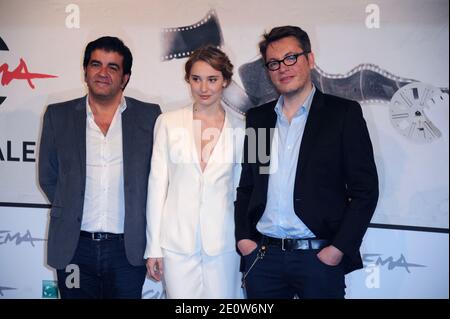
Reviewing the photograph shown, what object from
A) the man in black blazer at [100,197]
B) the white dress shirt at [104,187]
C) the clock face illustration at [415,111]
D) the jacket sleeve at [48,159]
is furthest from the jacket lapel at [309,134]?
the jacket sleeve at [48,159]

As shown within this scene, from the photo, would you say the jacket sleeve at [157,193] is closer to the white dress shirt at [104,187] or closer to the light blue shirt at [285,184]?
the white dress shirt at [104,187]

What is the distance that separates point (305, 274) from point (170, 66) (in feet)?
5.28

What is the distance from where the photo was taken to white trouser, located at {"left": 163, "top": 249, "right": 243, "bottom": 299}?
259 centimetres

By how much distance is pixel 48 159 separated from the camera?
2953mm

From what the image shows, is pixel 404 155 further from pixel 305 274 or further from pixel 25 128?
pixel 25 128

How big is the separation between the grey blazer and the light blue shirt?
733mm

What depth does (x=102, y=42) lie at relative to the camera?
9.95 ft

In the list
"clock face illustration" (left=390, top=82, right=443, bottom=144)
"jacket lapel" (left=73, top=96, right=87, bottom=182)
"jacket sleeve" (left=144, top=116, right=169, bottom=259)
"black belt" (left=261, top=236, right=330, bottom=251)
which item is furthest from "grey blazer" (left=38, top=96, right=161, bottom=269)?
"clock face illustration" (left=390, top=82, right=443, bottom=144)

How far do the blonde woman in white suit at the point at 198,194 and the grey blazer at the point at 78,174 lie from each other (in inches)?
5.3

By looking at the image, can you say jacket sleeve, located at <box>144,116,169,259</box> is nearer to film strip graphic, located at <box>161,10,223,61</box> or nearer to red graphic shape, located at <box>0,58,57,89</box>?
film strip graphic, located at <box>161,10,223,61</box>

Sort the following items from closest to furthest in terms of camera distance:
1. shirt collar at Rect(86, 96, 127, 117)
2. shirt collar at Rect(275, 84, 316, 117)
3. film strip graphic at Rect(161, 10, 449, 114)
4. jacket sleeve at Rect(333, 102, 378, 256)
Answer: jacket sleeve at Rect(333, 102, 378, 256) → shirt collar at Rect(275, 84, 316, 117) → shirt collar at Rect(86, 96, 127, 117) → film strip graphic at Rect(161, 10, 449, 114)

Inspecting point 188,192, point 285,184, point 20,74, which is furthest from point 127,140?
point 20,74

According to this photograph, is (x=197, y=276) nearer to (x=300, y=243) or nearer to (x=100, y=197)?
(x=300, y=243)
